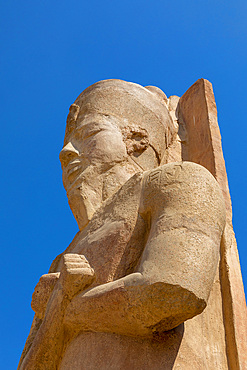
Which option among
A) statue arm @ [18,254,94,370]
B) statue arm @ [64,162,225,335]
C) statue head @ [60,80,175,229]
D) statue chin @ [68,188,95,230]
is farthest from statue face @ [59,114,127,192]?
statue arm @ [18,254,94,370]

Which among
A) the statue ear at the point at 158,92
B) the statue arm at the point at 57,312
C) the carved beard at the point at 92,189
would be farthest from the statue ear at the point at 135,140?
the statue arm at the point at 57,312

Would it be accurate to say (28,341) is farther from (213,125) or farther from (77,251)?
(213,125)

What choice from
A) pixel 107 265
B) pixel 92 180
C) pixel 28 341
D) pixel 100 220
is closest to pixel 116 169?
pixel 92 180

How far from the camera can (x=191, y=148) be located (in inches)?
217

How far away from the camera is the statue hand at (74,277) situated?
3604 mm

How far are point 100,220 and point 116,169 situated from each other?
1.94 ft

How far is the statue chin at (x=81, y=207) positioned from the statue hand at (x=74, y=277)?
0.72 m

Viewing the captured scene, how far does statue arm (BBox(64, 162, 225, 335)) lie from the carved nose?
1141 millimetres

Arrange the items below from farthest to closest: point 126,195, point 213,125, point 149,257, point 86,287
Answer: point 213,125 < point 126,195 < point 86,287 < point 149,257

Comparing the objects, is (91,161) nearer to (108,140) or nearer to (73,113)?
(108,140)

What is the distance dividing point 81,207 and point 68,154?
0.58m

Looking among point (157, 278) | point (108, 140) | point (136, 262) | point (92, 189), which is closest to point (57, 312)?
point (136, 262)

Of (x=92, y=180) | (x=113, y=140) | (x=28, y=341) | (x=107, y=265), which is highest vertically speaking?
(x=113, y=140)

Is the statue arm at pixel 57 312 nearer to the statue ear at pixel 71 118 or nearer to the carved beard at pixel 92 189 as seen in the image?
the carved beard at pixel 92 189
